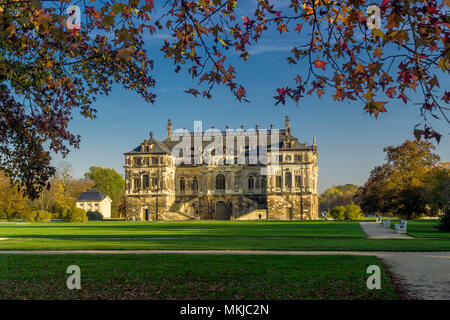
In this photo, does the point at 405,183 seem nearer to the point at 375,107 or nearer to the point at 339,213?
the point at 339,213

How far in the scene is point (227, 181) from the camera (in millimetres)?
73062

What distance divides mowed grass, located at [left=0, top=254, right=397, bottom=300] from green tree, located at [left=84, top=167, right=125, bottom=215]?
96.3 metres

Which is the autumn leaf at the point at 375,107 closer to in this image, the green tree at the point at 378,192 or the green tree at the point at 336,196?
the green tree at the point at 378,192

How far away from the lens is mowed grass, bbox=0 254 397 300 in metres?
8.80

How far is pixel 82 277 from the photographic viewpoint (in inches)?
423

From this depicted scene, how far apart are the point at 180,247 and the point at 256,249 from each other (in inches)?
124

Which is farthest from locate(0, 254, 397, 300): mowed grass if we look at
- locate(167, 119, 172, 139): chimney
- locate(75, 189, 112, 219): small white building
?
locate(75, 189, 112, 219): small white building

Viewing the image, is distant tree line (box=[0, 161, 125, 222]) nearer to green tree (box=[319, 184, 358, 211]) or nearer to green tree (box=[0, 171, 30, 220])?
green tree (box=[0, 171, 30, 220])

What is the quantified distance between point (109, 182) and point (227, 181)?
46.8m

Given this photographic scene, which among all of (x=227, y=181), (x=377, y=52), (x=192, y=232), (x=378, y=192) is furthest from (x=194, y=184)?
(x=377, y=52)

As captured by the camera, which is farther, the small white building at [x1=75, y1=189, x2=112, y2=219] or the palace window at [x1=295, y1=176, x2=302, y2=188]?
the small white building at [x1=75, y1=189, x2=112, y2=219]

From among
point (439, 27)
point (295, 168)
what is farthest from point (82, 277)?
point (295, 168)
